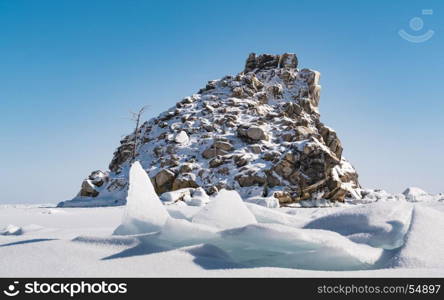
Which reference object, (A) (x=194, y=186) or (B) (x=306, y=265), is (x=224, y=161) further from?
(B) (x=306, y=265)

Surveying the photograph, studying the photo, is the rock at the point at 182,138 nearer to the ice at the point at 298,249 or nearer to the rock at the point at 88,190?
the rock at the point at 88,190

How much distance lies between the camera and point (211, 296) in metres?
1.51

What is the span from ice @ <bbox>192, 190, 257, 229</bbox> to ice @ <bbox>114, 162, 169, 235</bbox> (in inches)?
13.3

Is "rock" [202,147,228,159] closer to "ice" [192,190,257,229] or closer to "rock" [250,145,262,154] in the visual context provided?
"rock" [250,145,262,154]

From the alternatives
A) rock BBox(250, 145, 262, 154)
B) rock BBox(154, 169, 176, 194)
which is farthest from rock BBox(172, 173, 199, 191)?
rock BBox(250, 145, 262, 154)

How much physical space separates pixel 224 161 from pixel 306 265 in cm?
1501

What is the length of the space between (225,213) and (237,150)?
49.4 feet

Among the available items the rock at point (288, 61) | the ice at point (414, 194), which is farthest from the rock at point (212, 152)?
the rock at point (288, 61)

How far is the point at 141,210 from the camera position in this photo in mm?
2742

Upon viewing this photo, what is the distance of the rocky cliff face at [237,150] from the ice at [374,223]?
11734mm

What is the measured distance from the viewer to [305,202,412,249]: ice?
2533mm

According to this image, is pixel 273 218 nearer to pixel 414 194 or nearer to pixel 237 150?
pixel 237 150

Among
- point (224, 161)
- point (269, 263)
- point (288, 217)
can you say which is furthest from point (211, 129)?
point (269, 263)

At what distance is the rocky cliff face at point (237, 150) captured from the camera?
15.7 m
